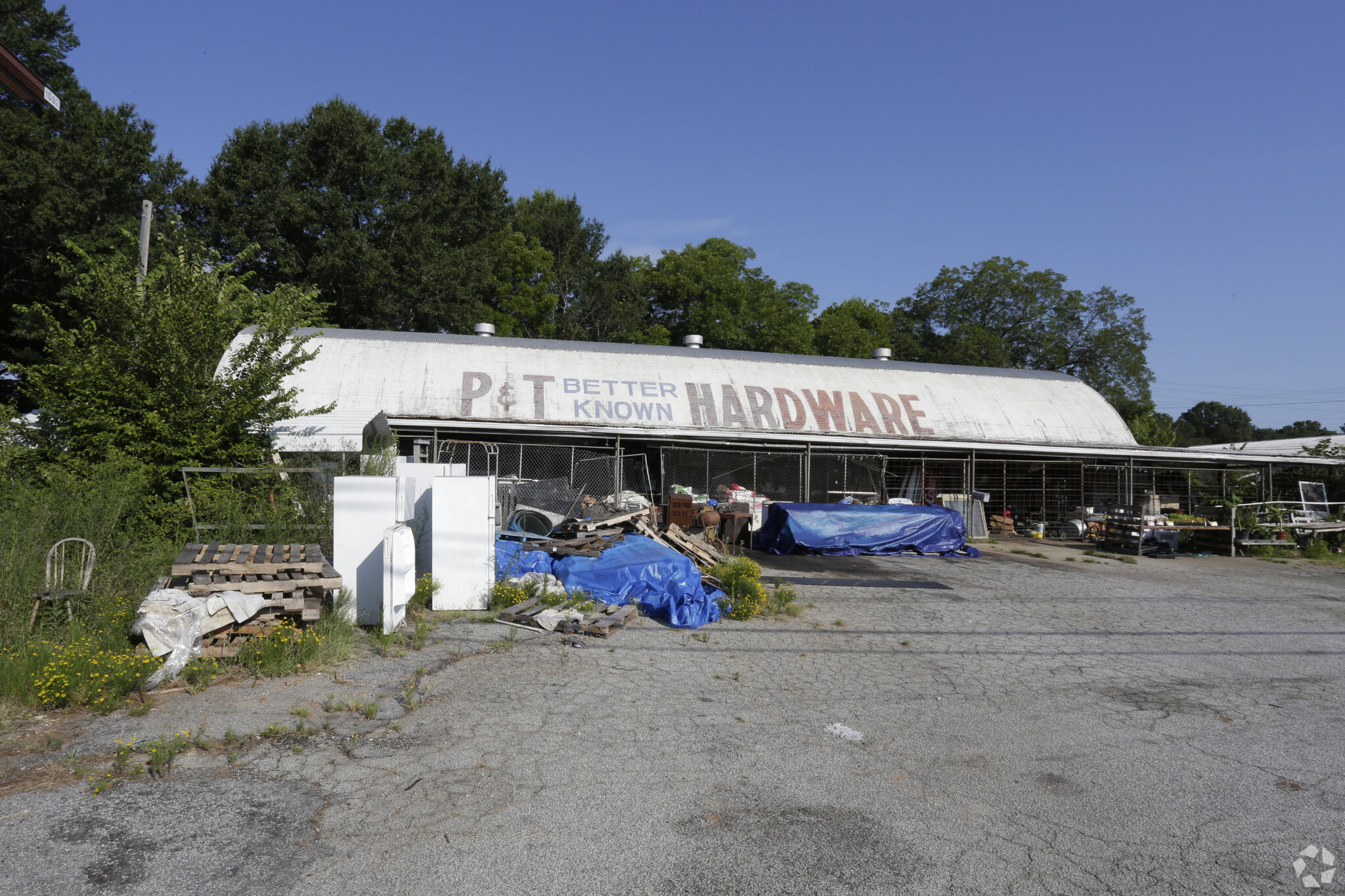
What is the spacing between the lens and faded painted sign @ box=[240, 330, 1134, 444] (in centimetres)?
2214

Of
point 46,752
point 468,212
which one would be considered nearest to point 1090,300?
point 468,212

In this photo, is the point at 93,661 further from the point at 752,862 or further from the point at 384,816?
the point at 752,862

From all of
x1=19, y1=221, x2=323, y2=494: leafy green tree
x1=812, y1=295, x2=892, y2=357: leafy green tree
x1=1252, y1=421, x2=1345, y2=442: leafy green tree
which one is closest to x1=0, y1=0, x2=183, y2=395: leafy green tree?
x1=19, y1=221, x2=323, y2=494: leafy green tree

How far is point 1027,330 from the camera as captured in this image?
57.0m

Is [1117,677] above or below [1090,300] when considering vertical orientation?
below

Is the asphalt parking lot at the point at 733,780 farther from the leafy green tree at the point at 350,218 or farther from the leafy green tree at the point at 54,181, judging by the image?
the leafy green tree at the point at 350,218

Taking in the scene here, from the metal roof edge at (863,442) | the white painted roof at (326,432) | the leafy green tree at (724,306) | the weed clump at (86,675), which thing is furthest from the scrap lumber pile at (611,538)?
the leafy green tree at (724,306)

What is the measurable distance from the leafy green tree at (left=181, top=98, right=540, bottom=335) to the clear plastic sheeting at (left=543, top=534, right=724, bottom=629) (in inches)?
1020

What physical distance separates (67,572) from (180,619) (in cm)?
207

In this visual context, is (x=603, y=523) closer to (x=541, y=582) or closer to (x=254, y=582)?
(x=541, y=582)

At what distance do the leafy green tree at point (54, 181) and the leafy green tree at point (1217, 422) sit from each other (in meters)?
104

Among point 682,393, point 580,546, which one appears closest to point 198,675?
point 580,546

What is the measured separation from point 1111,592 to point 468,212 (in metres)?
37.3

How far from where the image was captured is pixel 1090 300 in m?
56.8
